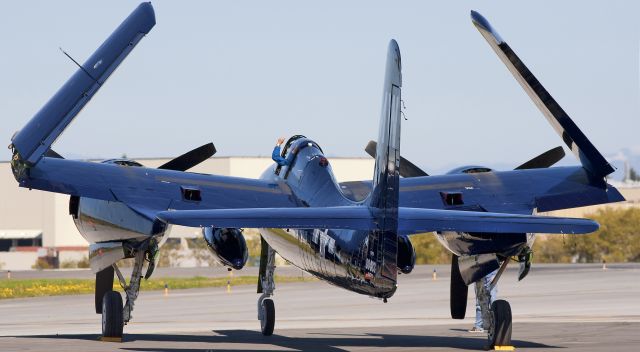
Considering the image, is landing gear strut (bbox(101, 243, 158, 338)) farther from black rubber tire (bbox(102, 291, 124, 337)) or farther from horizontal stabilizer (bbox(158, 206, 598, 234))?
horizontal stabilizer (bbox(158, 206, 598, 234))

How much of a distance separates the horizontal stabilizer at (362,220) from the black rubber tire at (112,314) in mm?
8185

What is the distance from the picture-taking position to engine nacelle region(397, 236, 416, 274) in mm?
25609

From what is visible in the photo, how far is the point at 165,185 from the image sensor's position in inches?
1164

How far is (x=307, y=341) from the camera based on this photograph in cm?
3014

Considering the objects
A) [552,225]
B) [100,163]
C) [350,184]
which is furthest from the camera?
[350,184]

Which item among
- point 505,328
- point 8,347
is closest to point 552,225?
point 505,328

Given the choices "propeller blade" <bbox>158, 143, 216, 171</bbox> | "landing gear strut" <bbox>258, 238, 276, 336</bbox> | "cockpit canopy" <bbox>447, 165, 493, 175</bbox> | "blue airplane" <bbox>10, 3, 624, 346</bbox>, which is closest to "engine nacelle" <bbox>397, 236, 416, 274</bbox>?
"blue airplane" <bbox>10, 3, 624, 346</bbox>

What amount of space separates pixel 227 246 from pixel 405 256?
584 centimetres

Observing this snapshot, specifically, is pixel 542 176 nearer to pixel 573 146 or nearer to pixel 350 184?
pixel 573 146

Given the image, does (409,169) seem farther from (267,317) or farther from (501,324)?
(501,324)

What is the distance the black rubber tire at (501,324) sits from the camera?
83.6 ft

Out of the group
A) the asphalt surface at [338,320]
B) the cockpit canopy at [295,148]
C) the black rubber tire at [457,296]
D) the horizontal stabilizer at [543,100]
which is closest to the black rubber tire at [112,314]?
the asphalt surface at [338,320]

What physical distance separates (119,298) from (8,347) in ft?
9.51

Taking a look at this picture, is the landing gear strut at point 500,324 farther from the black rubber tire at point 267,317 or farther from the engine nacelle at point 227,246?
the black rubber tire at point 267,317
